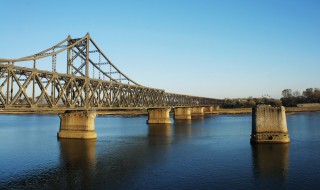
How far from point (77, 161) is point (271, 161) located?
1013 inches


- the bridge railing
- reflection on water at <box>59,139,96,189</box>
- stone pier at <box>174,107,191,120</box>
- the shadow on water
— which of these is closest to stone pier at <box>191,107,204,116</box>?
the bridge railing

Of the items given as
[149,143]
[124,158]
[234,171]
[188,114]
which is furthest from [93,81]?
[188,114]

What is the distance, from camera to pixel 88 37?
70812 millimetres

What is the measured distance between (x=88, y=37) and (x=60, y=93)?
70.2 ft

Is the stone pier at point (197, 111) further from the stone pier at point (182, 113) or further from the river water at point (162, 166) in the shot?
the river water at point (162, 166)

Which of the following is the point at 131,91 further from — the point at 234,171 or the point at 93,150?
the point at 234,171

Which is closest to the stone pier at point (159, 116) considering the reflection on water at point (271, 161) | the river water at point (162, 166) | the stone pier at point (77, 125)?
Answer: the stone pier at point (77, 125)

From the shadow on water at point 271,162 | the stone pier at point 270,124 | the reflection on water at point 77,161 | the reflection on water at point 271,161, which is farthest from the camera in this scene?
the stone pier at point 270,124

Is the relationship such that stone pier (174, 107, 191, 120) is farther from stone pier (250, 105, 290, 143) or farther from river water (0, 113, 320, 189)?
stone pier (250, 105, 290, 143)

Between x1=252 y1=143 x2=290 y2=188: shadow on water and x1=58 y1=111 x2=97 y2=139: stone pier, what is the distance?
31.5m

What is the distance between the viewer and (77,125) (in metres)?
61.8

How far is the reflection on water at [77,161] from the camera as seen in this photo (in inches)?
1237

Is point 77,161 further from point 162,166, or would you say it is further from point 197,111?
point 197,111

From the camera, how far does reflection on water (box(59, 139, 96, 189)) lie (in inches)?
1237
